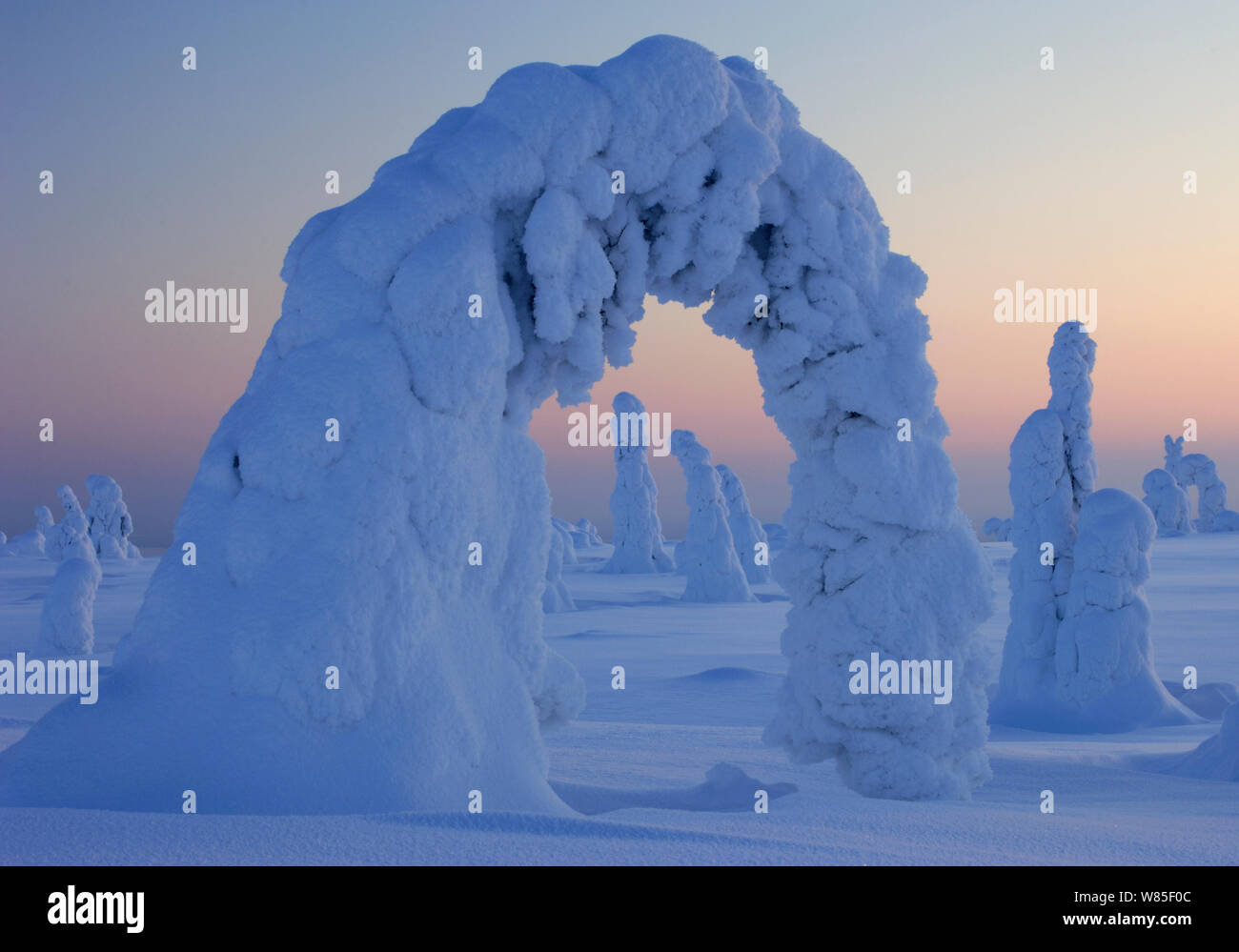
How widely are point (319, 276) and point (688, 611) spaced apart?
65.9 feet

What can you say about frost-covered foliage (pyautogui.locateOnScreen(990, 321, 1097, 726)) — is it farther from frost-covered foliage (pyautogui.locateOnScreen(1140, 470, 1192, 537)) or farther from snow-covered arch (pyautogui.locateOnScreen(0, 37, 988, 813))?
frost-covered foliage (pyautogui.locateOnScreen(1140, 470, 1192, 537))

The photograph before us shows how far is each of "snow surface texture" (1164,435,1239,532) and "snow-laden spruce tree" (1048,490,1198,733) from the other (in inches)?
1542

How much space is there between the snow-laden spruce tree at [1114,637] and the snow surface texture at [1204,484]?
39166mm

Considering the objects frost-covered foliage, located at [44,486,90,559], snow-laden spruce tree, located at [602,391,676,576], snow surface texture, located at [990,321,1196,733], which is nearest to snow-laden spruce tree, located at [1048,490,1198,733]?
snow surface texture, located at [990,321,1196,733]

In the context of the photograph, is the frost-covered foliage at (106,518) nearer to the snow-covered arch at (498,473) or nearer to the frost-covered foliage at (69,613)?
the frost-covered foliage at (69,613)

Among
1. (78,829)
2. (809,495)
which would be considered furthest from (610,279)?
(78,829)

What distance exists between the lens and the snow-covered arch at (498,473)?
4.45m

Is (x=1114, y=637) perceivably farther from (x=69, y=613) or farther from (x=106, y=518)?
(x=106, y=518)

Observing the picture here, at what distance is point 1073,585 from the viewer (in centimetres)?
1296

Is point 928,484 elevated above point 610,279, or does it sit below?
below

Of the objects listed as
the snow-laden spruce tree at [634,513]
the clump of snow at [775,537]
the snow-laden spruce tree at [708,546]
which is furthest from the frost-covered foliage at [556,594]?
the clump of snow at [775,537]

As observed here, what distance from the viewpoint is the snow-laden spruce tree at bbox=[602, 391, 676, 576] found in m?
33.9
